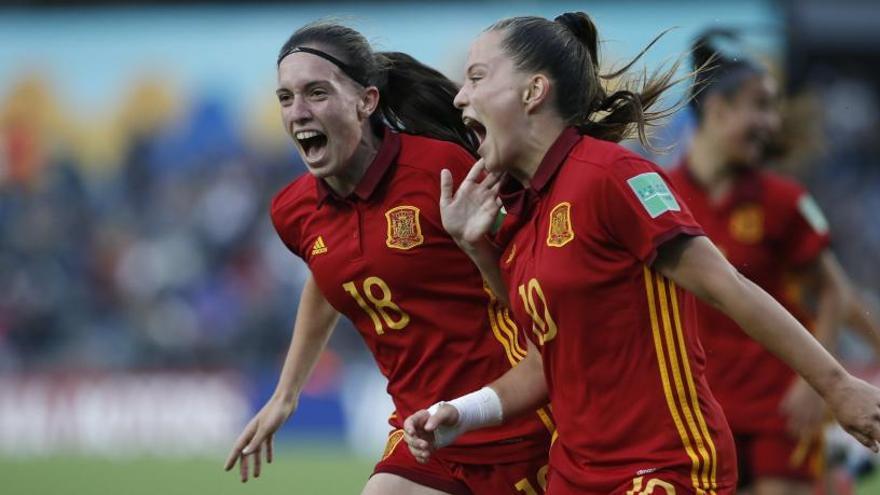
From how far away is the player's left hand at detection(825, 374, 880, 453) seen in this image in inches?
147

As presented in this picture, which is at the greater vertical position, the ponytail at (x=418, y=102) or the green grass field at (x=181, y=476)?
the ponytail at (x=418, y=102)

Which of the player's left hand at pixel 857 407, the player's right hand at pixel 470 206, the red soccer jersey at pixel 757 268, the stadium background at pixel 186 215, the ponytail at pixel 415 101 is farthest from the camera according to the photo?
the stadium background at pixel 186 215

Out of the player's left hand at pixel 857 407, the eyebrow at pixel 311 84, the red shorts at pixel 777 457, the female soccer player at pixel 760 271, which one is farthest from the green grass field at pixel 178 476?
the player's left hand at pixel 857 407

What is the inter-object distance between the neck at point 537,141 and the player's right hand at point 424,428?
0.73m

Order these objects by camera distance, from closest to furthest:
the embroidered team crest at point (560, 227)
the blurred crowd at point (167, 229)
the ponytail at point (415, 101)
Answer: the embroidered team crest at point (560, 227) < the ponytail at point (415, 101) < the blurred crowd at point (167, 229)

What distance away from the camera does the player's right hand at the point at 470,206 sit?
4.42 metres

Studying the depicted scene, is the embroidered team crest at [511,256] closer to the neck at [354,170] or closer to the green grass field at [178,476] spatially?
the neck at [354,170]

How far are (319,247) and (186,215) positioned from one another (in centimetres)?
1259

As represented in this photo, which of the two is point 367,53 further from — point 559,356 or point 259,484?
point 259,484

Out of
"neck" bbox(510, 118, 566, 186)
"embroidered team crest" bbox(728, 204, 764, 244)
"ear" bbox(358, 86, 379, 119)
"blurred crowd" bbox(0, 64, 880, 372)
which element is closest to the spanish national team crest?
"ear" bbox(358, 86, 379, 119)

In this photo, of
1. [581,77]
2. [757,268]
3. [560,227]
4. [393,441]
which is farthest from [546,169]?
[757,268]

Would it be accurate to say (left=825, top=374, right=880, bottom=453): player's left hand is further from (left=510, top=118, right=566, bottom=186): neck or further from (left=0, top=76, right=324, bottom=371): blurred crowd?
(left=0, top=76, right=324, bottom=371): blurred crowd

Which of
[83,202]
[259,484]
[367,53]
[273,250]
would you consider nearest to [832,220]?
[273,250]

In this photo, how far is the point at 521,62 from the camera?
4.25 m
